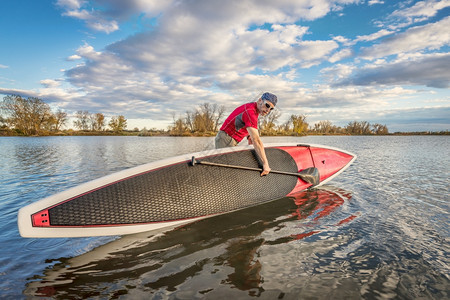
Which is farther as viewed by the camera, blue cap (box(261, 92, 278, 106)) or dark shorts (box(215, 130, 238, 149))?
dark shorts (box(215, 130, 238, 149))

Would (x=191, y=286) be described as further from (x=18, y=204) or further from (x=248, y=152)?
(x=18, y=204)

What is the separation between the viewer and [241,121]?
3.92 metres

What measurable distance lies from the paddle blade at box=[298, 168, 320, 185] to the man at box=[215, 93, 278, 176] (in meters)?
1.41

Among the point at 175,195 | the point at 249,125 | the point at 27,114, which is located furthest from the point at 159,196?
the point at 27,114

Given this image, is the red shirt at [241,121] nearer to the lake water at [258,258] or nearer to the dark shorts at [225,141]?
the dark shorts at [225,141]

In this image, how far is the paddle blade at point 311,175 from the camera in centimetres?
516

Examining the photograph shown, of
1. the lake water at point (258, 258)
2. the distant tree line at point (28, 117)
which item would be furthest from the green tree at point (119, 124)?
the lake water at point (258, 258)

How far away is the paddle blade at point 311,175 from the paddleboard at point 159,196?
0.55 metres

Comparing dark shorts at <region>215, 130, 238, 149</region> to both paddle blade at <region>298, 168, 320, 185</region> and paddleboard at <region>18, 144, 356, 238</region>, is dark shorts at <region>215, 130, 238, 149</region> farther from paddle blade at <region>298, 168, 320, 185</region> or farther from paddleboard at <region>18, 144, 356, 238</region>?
paddle blade at <region>298, 168, 320, 185</region>

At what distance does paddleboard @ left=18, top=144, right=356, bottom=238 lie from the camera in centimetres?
274

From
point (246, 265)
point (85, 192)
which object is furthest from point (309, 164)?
point (85, 192)

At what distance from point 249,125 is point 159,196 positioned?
Result: 1.83 m

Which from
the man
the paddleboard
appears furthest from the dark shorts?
the paddleboard

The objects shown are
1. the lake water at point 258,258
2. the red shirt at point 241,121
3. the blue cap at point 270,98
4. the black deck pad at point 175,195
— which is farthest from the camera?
the red shirt at point 241,121
